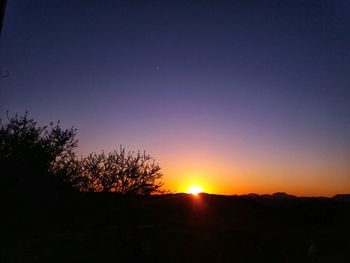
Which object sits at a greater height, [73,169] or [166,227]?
[73,169]

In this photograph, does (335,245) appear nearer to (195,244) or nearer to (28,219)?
(195,244)

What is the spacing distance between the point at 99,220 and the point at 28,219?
3.22 meters

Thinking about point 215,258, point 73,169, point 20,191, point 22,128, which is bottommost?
point 215,258

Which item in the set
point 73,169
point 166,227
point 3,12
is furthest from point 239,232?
point 73,169

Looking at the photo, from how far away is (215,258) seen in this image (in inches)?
499

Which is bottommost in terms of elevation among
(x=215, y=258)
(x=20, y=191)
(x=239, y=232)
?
(x=215, y=258)

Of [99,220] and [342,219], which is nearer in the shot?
[99,220]

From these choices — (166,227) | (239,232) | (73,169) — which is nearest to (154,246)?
(166,227)

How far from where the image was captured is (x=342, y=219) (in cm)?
2514

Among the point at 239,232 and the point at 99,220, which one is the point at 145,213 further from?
the point at 239,232

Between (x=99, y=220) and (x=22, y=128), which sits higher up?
(x=22, y=128)

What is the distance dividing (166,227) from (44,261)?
4736mm

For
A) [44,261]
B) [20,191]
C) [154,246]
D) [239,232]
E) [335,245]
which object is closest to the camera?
[44,261]

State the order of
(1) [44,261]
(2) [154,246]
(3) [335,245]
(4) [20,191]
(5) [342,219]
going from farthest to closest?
(5) [342,219]
(3) [335,245]
(4) [20,191]
(2) [154,246]
(1) [44,261]
